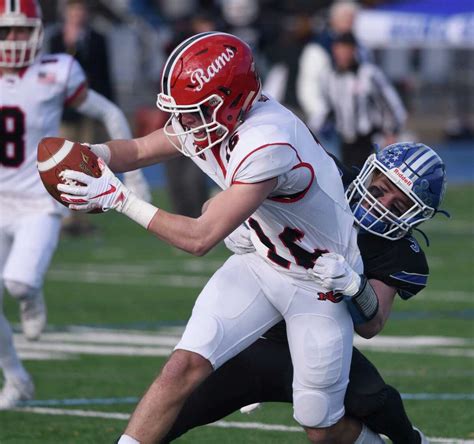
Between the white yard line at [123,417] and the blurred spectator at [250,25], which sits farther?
the blurred spectator at [250,25]

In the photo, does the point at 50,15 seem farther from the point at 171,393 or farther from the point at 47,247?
the point at 171,393

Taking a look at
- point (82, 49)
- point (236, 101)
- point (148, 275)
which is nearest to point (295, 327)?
point (236, 101)

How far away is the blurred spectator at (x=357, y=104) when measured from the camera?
12.2 meters

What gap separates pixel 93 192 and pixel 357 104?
25.5ft

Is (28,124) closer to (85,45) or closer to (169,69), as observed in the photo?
(169,69)

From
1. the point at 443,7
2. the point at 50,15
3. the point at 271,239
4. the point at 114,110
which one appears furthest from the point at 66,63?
the point at 50,15

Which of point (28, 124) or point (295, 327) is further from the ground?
point (295, 327)

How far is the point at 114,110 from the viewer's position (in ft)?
24.1

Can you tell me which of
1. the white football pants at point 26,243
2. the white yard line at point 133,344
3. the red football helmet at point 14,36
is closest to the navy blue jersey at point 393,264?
the white football pants at point 26,243

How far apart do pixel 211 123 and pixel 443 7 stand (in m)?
16.0

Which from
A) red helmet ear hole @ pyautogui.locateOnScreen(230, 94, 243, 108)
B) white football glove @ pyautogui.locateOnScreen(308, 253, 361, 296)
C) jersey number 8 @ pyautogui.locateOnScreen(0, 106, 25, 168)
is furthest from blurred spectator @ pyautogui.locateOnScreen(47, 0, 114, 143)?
white football glove @ pyautogui.locateOnScreen(308, 253, 361, 296)

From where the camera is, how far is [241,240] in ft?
17.5

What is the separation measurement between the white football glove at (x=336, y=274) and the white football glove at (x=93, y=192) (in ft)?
2.36

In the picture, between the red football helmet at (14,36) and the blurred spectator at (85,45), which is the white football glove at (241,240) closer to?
the red football helmet at (14,36)
